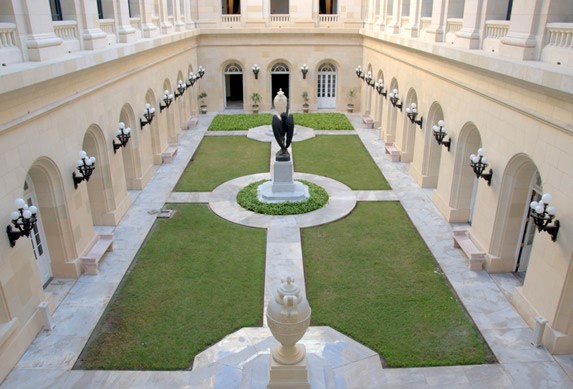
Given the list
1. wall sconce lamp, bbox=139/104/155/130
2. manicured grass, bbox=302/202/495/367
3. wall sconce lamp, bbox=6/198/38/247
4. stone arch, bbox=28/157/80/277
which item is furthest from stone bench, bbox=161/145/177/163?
wall sconce lamp, bbox=6/198/38/247

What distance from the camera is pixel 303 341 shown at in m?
9.56

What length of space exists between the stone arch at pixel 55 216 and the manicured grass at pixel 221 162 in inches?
247

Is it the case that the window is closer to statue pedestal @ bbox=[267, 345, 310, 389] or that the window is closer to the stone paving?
the stone paving

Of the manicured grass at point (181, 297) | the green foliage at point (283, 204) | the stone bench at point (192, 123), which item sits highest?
the stone bench at point (192, 123)

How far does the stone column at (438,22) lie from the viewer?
621 inches

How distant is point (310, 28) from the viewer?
2956cm

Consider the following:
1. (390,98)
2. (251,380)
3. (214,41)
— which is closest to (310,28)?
(214,41)

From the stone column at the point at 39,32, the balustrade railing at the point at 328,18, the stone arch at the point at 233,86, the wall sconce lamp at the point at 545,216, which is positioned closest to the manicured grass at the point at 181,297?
the stone column at the point at 39,32

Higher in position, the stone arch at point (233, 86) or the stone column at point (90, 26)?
the stone column at point (90, 26)

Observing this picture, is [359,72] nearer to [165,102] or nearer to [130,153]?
[165,102]

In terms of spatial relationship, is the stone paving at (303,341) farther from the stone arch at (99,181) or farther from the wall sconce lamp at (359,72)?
the wall sconce lamp at (359,72)

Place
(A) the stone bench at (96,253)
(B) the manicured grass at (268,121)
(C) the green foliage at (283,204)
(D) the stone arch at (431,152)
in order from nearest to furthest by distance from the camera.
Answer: (A) the stone bench at (96,253)
(C) the green foliage at (283,204)
(D) the stone arch at (431,152)
(B) the manicured grass at (268,121)

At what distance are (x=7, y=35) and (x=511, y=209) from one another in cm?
→ 1205

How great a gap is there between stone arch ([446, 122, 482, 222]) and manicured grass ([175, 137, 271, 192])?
7.97 m
